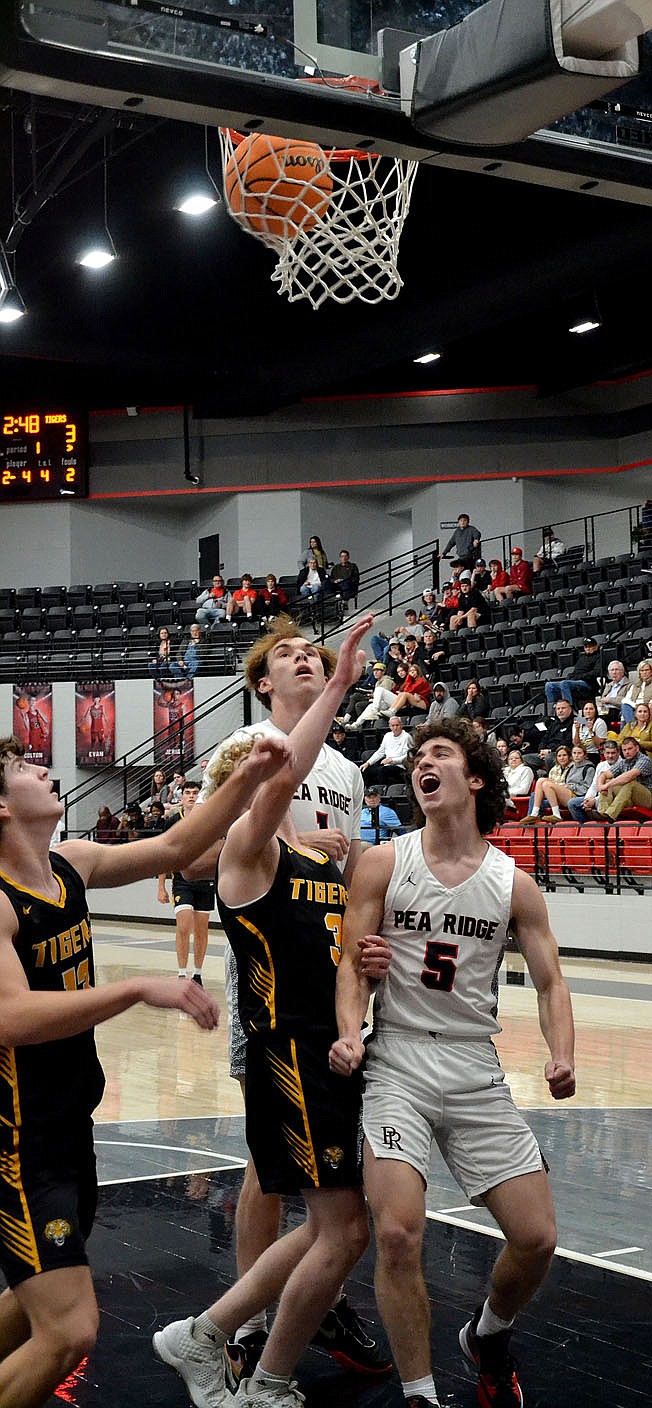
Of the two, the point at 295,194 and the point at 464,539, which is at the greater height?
the point at 464,539

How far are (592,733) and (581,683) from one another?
76.9 inches

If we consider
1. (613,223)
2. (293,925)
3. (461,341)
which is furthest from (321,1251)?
(461,341)

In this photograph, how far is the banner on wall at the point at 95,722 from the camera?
23344 millimetres

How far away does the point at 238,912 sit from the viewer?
11.5 feet

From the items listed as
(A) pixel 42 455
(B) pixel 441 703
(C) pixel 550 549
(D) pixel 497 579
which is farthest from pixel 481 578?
(A) pixel 42 455

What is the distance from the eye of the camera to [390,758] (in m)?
16.6

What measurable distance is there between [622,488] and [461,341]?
15.4 ft

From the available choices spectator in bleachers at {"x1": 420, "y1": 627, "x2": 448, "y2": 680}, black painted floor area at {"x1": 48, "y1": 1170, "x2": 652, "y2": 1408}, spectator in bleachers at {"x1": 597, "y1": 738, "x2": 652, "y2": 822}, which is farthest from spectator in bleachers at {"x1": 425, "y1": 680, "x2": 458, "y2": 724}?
black painted floor area at {"x1": 48, "y1": 1170, "x2": 652, "y2": 1408}

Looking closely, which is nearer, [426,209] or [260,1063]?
[260,1063]

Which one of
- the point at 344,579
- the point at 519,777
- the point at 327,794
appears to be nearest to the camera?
the point at 327,794

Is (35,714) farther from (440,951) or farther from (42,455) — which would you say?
(440,951)

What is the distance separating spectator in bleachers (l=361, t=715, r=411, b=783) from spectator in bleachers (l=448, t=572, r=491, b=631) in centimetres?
368

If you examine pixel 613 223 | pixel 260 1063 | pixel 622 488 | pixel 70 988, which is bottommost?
pixel 260 1063

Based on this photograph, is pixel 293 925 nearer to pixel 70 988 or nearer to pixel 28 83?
pixel 70 988
